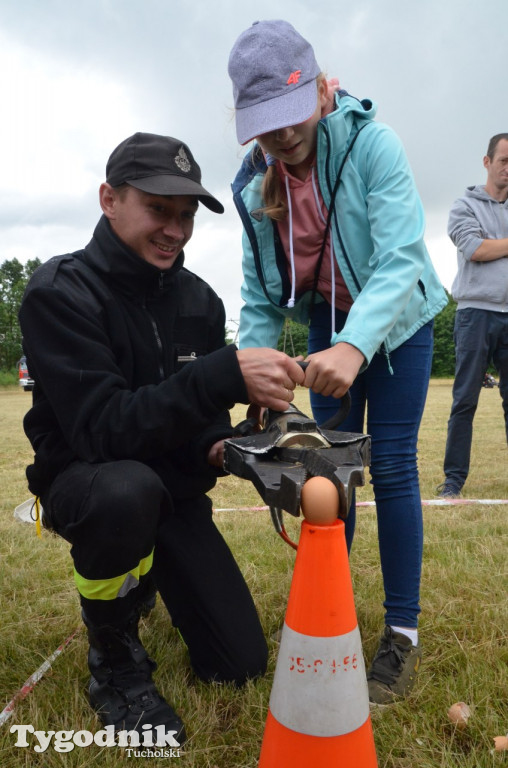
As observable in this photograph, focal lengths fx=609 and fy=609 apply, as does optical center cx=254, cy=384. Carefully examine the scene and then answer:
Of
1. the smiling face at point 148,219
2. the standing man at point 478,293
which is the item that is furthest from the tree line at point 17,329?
the smiling face at point 148,219

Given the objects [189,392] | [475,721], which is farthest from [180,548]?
[475,721]

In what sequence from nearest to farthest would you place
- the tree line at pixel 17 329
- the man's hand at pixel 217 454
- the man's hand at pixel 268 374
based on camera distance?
the man's hand at pixel 268 374 → the man's hand at pixel 217 454 → the tree line at pixel 17 329

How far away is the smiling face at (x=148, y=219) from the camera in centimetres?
216

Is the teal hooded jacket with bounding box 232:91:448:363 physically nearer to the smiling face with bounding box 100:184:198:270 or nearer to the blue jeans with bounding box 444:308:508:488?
the smiling face with bounding box 100:184:198:270

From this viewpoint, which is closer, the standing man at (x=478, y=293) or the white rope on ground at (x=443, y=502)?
the white rope on ground at (x=443, y=502)

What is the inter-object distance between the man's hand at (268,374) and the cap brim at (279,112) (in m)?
0.71

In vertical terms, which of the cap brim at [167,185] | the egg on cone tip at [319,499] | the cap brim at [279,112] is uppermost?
the cap brim at [279,112]

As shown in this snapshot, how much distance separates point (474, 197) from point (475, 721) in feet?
12.8

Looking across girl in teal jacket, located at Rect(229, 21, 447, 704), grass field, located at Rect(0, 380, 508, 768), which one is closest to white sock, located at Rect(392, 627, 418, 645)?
girl in teal jacket, located at Rect(229, 21, 447, 704)

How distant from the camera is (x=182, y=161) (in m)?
2.24

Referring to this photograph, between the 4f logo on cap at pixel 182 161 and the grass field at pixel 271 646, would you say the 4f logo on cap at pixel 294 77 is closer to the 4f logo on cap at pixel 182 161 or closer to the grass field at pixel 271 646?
the 4f logo on cap at pixel 182 161

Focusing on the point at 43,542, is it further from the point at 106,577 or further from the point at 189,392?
the point at 189,392

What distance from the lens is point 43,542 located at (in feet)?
11.7

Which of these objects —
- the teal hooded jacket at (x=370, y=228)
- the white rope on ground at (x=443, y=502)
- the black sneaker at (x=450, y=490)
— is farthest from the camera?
the black sneaker at (x=450, y=490)
